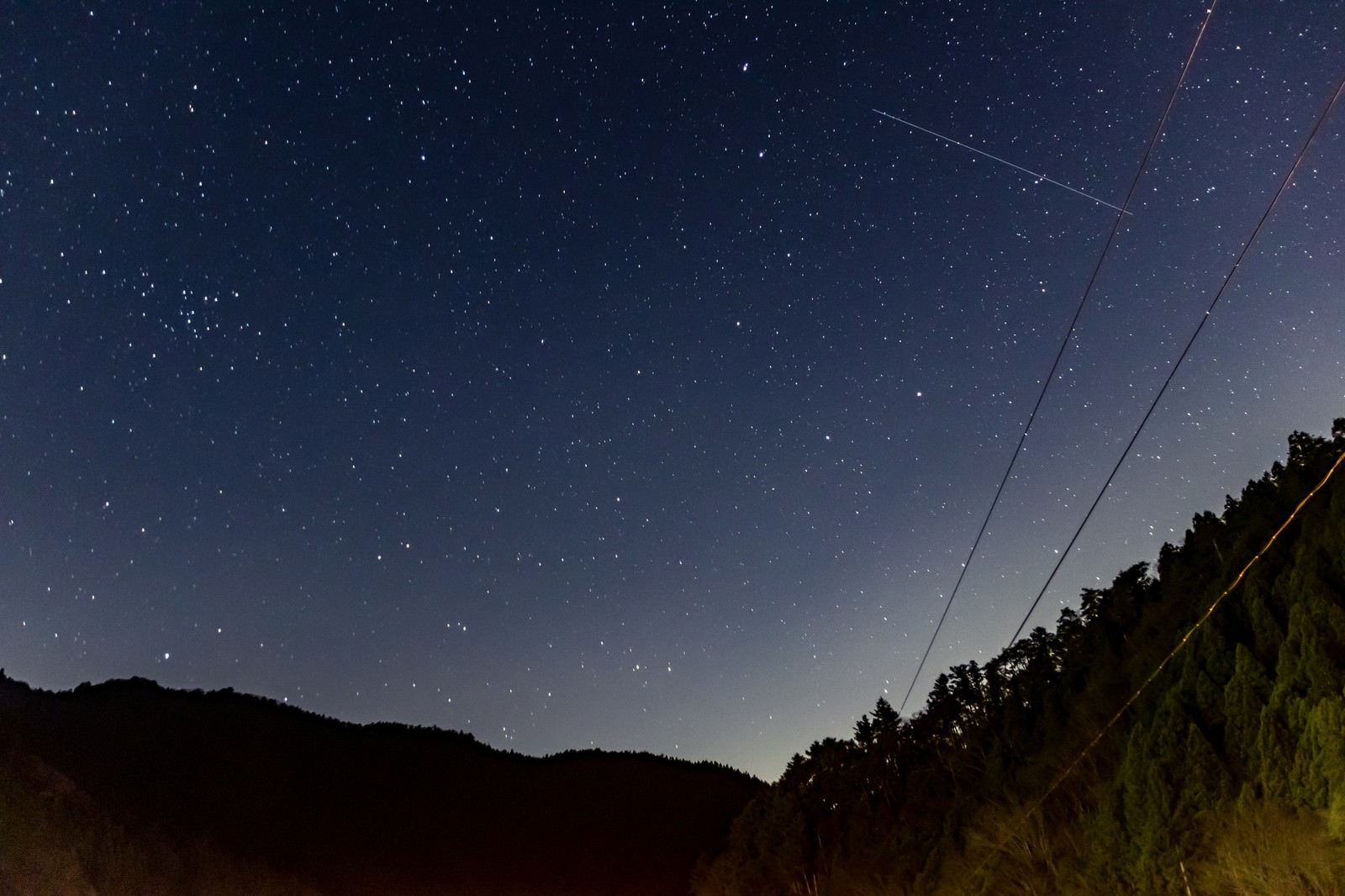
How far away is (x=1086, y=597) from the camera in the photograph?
136 ft

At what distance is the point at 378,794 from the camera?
322ft

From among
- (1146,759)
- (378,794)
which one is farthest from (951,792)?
(378,794)

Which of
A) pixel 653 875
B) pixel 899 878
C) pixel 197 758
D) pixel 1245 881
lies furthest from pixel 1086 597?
pixel 197 758

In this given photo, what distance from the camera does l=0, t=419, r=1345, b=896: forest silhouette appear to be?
1759 centimetres

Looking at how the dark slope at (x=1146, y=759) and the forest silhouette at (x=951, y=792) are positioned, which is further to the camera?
the forest silhouette at (x=951, y=792)

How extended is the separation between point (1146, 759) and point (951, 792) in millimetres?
23405

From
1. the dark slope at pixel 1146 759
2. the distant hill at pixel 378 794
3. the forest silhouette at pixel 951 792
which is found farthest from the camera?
the distant hill at pixel 378 794

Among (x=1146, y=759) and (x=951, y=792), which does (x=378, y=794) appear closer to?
(x=951, y=792)

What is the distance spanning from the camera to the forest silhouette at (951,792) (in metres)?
17.6

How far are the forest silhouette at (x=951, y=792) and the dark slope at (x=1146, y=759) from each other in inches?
2.7

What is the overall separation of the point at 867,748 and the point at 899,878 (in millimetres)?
21463

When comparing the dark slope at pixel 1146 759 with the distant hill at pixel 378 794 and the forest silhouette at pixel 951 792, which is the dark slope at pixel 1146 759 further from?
the distant hill at pixel 378 794

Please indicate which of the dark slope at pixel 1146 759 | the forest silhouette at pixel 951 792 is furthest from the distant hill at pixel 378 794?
the dark slope at pixel 1146 759

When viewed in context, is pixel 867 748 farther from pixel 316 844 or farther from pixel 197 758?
pixel 197 758
